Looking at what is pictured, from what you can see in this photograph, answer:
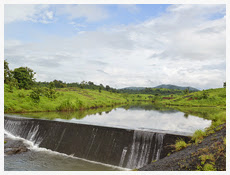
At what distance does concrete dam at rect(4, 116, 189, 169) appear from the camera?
13312 mm

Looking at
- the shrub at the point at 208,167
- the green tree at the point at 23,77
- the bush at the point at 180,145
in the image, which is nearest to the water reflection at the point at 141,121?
the bush at the point at 180,145

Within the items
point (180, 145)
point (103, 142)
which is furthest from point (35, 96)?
point (180, 145)

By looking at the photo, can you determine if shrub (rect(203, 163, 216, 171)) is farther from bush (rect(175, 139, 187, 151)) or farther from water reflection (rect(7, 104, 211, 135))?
water reflection (rect(7, 104, 211, 135))

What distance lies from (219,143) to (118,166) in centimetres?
739

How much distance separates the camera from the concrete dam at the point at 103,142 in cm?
1331

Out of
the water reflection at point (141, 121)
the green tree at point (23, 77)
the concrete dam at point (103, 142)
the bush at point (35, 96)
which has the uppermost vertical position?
the green tree at point (23, 77)

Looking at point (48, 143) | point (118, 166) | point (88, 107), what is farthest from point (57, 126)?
point (88, 107)

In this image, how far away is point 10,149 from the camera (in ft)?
52.9

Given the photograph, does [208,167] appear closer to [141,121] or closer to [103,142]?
[103,142]

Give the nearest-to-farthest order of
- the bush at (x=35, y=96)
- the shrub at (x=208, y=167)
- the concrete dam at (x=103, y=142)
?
the shrub at (x=208, y=167), the concrete dam at (x=103, y=142), the bush at (x=35, y=96)

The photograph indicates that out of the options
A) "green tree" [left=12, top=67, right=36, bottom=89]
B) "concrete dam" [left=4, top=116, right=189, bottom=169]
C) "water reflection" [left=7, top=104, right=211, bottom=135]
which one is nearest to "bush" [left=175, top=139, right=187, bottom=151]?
"concrete dam" [left=4, top=116, right=189, bottom=169]

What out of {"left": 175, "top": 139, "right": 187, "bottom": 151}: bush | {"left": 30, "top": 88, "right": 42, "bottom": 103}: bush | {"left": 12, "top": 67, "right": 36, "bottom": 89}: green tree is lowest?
{"left": 175, "top": 139, "right": 187, "bottom": 151}: bush

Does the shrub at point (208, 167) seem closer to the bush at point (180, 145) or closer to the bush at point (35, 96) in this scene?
the bush at point (180, 145)

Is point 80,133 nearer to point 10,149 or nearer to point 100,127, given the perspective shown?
point 100,127
